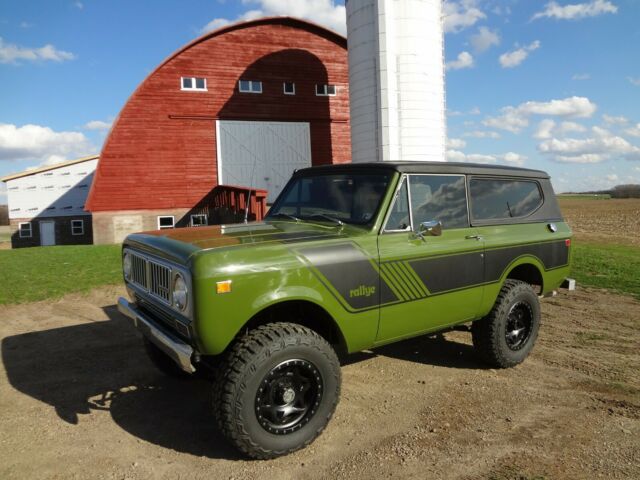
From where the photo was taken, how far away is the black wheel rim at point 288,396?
3.17 metres

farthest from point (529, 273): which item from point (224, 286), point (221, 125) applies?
point (221, 125)

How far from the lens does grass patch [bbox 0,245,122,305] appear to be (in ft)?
27.2

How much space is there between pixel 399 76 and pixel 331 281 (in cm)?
1433

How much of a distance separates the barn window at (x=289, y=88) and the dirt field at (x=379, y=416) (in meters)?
17.6

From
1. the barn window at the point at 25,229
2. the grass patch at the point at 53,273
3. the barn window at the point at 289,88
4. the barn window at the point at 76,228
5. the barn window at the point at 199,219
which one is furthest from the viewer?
the barn window at the point at 76,228

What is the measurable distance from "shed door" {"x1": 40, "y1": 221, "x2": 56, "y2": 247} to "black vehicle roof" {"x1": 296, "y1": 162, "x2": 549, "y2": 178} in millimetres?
33389

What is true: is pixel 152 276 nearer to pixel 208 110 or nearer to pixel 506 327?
pixel 506 327

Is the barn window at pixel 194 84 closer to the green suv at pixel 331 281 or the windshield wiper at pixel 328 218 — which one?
the green suv at pixel 331 281

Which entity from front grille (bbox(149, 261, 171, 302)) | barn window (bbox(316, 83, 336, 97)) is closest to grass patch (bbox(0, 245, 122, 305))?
front grille (bbox(149, 261, 171, 302))

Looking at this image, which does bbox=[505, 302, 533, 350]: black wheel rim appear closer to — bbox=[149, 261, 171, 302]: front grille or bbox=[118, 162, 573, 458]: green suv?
bbox=[118, 162, 573, 458]: green suv

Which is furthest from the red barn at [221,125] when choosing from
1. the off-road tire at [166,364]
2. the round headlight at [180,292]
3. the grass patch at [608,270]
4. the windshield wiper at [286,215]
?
the round headlight at [180,292]

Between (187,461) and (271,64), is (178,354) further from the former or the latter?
(271,64)

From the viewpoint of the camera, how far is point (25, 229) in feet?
107

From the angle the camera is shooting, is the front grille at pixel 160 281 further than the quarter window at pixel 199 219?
No
